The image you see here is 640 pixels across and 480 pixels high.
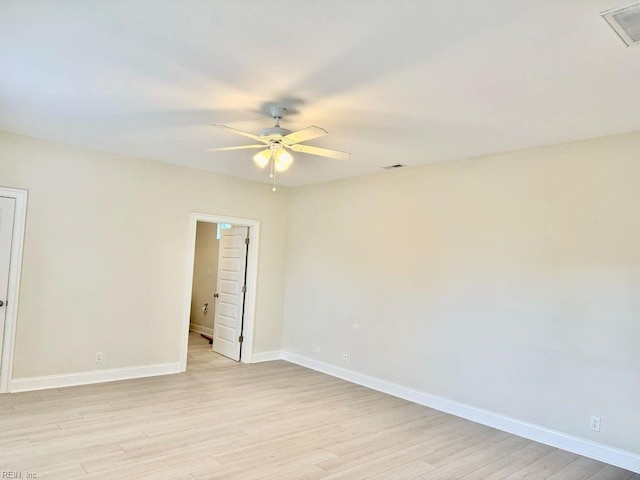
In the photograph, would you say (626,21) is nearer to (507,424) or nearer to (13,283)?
(507,424)

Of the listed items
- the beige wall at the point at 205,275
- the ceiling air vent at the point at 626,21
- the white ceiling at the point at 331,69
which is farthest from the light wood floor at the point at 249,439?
the beige wall at the point at 205,275

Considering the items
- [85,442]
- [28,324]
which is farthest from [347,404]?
[28,324]

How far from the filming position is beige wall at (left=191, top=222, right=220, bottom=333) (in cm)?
847

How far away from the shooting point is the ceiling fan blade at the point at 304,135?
2.98 meters

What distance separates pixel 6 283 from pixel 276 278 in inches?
137

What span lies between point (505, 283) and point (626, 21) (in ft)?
8.88

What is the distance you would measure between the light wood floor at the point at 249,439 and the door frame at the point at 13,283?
0.96 ft

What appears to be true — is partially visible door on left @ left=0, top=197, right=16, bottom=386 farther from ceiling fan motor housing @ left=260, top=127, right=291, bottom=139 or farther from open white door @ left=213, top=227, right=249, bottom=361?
ceiling fan motor housing @ left=260, top=127, right=291, bottom=139

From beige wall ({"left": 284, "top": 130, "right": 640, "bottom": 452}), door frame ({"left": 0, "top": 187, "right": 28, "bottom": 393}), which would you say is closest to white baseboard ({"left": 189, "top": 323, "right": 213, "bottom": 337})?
beige wall ({"left": 284, "top": 130, "right": 640, "bottom": 452})

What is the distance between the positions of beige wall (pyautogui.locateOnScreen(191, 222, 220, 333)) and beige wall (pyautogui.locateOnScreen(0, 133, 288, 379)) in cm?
260

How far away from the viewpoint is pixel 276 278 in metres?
6.76

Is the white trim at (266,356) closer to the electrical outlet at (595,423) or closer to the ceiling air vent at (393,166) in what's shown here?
the ceiling air vent at (393,166)

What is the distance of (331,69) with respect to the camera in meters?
2.63

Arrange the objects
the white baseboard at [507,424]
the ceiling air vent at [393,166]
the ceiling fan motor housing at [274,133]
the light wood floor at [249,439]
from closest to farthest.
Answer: the light wood floor at [249,439], the ceiling fan motor housing at [274,133], the white baseboard at [507,424], the ceiling air vent at [393,166]
